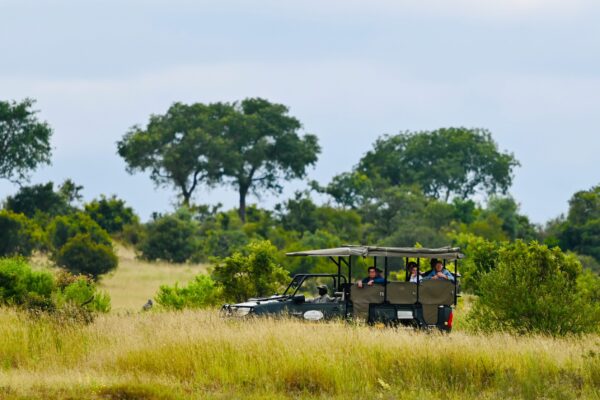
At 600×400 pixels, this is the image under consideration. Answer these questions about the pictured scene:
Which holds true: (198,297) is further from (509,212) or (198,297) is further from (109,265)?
(509,212)

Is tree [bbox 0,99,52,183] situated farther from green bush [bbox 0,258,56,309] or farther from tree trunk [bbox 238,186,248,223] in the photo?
green bush [bbox 0,258,56,309]

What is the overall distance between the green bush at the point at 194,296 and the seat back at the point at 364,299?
11517mm

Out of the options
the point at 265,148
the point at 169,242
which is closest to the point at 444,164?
the point at 265,148

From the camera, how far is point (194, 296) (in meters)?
35.5

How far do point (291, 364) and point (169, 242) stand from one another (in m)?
54.5

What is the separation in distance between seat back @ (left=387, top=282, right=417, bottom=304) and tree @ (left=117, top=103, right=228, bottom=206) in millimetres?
73792

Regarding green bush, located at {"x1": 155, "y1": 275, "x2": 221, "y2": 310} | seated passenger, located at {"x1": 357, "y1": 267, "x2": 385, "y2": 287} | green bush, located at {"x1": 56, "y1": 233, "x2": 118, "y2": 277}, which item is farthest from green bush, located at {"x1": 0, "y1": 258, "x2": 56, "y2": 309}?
green bush, located at {"x1": 56, "y1": 233, "x2": 118, "y2": 277}

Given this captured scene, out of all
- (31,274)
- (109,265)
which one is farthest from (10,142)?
(31,274)

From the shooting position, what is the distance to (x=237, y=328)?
21031mm

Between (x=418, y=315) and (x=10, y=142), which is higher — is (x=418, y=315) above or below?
below

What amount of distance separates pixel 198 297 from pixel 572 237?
52.5 metres

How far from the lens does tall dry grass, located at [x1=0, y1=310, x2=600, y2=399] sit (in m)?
17.3

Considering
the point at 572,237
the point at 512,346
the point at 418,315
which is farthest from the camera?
the point at 572,237

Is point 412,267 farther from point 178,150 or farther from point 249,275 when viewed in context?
point 178,150
